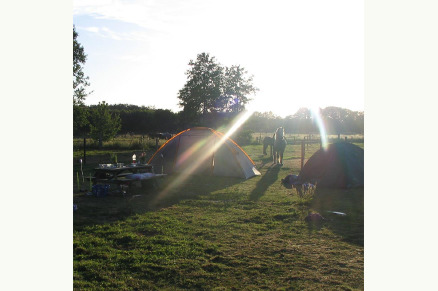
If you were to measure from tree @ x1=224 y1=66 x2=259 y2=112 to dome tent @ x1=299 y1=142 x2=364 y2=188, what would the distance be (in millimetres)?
35908

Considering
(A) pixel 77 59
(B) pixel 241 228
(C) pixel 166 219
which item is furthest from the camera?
(A) pixel 77 59

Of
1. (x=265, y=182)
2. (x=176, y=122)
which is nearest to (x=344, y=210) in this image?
(x=265, y=182)

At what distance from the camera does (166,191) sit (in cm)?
1027

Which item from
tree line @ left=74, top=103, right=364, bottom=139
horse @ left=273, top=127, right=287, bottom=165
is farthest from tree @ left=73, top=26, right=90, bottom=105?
horse @ left=273, top=127, right=287, bottom=165

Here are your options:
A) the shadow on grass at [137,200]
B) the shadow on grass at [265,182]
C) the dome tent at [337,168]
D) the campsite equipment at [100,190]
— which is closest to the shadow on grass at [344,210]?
the dome tent at [337,168]

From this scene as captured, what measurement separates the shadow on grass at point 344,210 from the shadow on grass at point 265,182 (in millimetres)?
1470

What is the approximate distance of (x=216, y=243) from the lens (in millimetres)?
5727

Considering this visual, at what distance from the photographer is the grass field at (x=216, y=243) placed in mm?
4406

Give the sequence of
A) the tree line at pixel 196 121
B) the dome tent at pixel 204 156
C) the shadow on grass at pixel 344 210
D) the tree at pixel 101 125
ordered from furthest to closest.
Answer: the tree line at pixel 196 121 → the tree at pixel 101 125 → the dome tent at pixel 204 156 → the shadow on grass at pixel 344 210

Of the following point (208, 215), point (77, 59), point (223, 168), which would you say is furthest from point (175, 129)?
point (208, 215)

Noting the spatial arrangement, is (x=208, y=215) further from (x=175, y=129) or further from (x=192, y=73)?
(x=192, y=73)

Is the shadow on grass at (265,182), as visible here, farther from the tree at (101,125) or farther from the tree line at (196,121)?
the tree line at (196,121)

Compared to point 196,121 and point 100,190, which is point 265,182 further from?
point 196,121

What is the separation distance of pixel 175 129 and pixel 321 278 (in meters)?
38.0
